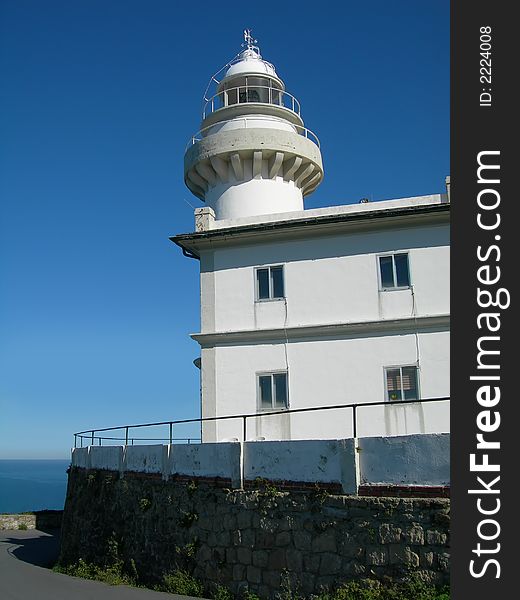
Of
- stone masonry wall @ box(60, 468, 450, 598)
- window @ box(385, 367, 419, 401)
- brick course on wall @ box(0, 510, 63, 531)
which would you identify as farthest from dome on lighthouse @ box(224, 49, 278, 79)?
brick course on wall @ box(0, 510, 63, 531)

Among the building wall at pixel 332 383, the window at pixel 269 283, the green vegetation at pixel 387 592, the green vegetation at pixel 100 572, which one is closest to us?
the green vegetation at pixel 387 592

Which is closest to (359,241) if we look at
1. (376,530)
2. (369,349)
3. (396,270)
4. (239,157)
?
(396,270)

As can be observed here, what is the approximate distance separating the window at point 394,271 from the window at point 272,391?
362 cm

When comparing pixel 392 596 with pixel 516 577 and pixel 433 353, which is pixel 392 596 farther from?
pixel 433 353

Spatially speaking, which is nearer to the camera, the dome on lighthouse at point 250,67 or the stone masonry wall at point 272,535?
the stone masonry wall at point 272,535

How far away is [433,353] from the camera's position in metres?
16.3

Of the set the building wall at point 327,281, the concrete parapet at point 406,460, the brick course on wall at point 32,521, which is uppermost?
the building wall at point 327,281

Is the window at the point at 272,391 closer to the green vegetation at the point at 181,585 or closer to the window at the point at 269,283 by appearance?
the window at the point at 269,283

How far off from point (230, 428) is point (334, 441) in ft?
23.5

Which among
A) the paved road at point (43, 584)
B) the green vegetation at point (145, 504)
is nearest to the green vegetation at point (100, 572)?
the paved road at point (43, 584)

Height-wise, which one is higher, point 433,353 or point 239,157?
point 239,157

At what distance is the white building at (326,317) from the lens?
1642 cm

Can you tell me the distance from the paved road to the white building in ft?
16.1

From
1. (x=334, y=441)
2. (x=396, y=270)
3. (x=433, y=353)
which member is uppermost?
(x=396, y=270)
